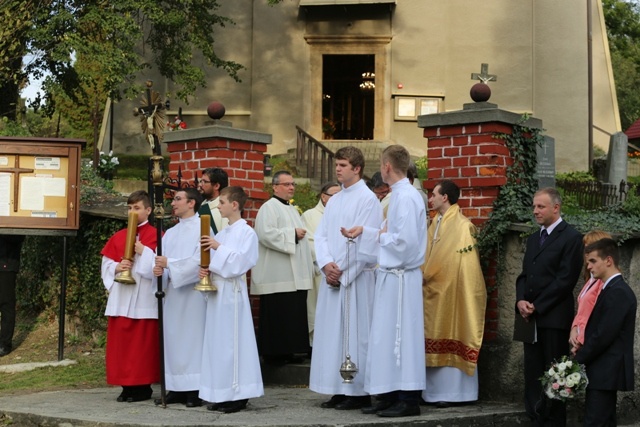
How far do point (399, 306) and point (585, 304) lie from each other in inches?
56.2

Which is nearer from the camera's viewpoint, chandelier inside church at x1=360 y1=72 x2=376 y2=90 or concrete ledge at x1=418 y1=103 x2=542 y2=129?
concrete ledge at x1=418 y1=103 x2=542 y2=129

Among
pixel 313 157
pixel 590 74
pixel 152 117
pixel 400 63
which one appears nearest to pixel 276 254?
pixel 152 117

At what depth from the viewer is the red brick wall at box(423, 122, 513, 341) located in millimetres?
9141

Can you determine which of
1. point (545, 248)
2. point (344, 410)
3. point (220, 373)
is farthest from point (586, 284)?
point (220, 373)

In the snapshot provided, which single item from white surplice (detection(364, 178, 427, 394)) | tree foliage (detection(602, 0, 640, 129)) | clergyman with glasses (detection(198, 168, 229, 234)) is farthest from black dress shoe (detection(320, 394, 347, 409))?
tree foliage (detection(602, 0, 640, 129))

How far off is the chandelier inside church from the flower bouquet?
23.7m

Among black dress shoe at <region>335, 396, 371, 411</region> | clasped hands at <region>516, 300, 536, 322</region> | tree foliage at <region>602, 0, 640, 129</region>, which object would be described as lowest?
black dress shoe at <region>335, 396, 371, 411</region>

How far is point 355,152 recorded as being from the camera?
8.70 meters

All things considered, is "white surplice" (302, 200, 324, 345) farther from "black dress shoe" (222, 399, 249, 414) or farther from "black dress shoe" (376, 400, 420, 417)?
"black dress shoe" (376, 400, 420, 417)

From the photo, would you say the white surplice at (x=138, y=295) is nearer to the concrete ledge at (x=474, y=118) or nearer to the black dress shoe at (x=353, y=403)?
the black dress shoe at (x=353, y=403)

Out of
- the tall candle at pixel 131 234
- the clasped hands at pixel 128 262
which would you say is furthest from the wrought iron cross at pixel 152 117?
the clasped hands at pixel 128 262

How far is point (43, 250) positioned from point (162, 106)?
168 inches

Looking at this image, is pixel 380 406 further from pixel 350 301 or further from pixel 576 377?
pixel 576 377

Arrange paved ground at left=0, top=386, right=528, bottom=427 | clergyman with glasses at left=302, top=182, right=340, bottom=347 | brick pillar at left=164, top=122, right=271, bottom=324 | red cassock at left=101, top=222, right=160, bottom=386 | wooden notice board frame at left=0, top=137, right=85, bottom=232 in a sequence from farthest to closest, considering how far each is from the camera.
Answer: wooden notice board frame at left=0, top=137, right=85, bottom=232 < clergyman with glasses at left=302, top=182, right=340, bottom=347 < brick pillar at left=164, top=122, right=271, bottom=324 < red cassock at left=101, top=222, right=160, bottom=386 < paved ground at left=0, top=386, right=528, bottom=427
